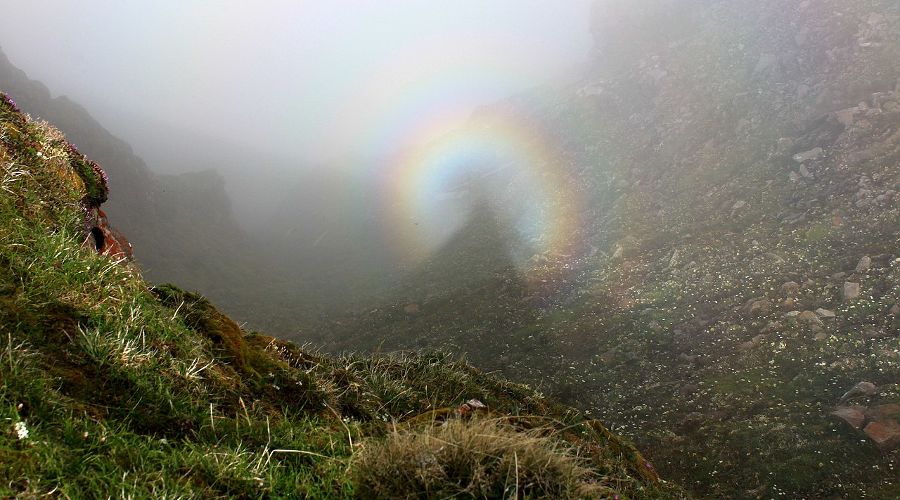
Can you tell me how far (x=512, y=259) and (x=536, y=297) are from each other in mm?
14464

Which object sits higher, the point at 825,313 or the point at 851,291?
the point at 851,291

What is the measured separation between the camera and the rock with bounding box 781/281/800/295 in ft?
92.5

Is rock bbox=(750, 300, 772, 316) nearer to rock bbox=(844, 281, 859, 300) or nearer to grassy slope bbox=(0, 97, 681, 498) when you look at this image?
rock bbox=(844, 281, 859, 300)

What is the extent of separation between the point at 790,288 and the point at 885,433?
544 inches

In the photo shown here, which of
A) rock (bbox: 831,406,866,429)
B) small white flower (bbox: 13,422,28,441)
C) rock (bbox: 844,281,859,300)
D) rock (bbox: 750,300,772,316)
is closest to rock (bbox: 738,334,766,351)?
rock (bbox: 750,300,772,316)

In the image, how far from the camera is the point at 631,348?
101ft

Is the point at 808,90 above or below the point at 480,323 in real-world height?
above

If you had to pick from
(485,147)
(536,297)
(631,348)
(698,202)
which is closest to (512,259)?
(536,297)

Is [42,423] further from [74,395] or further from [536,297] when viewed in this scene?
[536,297]

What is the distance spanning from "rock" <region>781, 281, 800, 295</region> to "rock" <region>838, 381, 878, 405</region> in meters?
9.76

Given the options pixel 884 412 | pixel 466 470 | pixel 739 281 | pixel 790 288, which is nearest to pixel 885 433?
pixel 884 412

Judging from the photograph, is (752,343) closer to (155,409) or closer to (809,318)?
(809,318)

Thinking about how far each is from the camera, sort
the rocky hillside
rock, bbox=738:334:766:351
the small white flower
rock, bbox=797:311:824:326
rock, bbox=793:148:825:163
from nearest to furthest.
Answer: the small white flower → the rocky hillside → rock, bbox=797:311:824:326 → rock, bbox=738:334:766:351 → rock, bbox=793:148:825:163

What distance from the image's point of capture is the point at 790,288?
28484 mm
